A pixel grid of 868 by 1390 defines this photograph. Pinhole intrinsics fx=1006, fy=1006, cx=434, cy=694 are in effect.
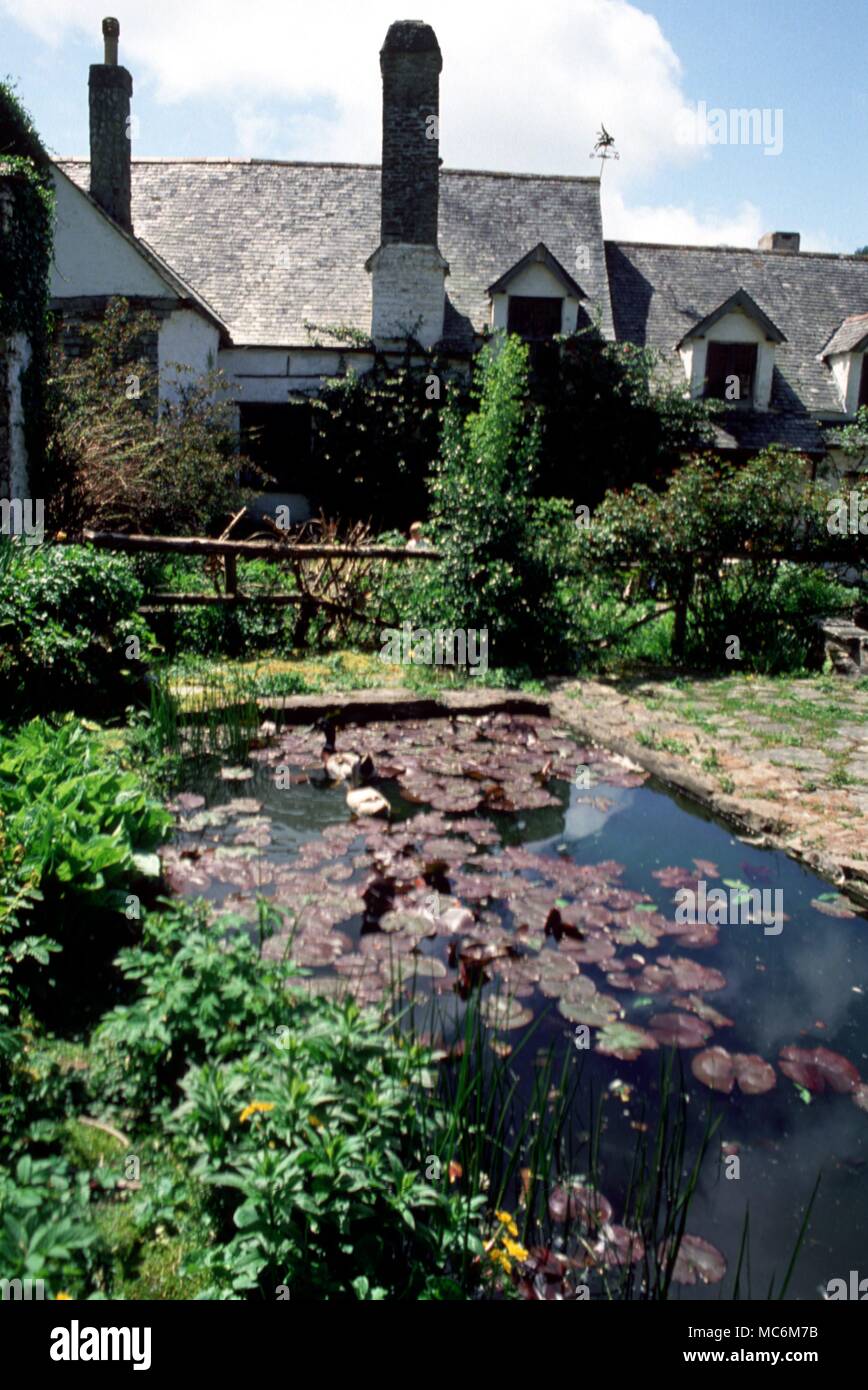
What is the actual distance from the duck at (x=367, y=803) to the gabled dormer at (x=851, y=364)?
697 inches

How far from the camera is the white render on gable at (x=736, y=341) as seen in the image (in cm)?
1967

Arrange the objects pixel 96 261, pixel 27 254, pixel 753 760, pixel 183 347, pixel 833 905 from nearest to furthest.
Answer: pixel 833 905 → pixel 753 760 → pixel 27 254 → pixel 96 261 → pixel 183 347

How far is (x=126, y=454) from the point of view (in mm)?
10570

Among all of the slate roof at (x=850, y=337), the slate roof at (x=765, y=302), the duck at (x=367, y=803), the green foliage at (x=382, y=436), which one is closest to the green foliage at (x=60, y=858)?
the duck at (x=367, y=803)

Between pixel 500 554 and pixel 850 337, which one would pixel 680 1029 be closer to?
pixel 500 554

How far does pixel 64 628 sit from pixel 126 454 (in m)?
4.16

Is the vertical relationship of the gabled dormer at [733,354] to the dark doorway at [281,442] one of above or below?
above

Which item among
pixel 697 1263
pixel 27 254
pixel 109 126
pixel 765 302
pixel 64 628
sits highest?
pixel 109 126

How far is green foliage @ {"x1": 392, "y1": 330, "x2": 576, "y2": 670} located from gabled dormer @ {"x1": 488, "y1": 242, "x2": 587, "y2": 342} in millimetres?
9454

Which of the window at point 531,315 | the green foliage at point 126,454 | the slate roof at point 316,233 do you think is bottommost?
the green foliage at point 126,454

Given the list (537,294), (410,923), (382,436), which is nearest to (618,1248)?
(410,923)

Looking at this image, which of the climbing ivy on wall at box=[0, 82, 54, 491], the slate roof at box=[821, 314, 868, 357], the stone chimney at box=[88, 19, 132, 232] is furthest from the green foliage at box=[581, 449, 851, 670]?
the stone chimney at box=[88, 19, 132, 232]

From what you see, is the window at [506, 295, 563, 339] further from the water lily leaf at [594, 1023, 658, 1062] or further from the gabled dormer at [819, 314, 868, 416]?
the water lily leaf at [594, 1023, 658, 1062]

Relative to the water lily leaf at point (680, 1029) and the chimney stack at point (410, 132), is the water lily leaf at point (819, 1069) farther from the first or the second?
the chimney stack at point (410, 132)
